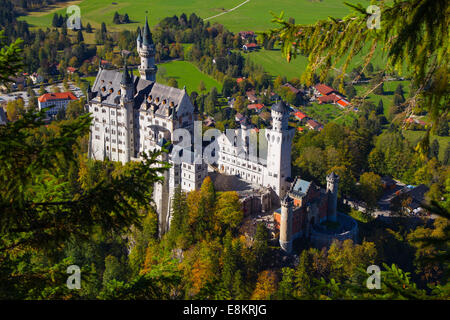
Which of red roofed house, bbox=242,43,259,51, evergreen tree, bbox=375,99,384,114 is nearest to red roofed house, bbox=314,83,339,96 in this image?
evergreen tree, bbox=375,99,384,114

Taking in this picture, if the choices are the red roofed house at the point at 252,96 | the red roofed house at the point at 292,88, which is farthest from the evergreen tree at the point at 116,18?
the red roofed house at the point at 292,88

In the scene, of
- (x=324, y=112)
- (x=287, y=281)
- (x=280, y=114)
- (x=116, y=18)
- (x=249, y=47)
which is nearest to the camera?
(x=287, y=281)

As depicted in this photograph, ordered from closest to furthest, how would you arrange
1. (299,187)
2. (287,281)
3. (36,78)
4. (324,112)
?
(287,281), (299,187), (324,112), (36,78)

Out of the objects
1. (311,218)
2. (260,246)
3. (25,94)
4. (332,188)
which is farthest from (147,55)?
(25,94)

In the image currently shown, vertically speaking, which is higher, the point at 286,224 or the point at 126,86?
the point at 126,86


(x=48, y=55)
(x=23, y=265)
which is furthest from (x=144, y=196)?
(x=48, y=55)

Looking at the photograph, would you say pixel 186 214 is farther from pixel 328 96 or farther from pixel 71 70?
pixel 71 70

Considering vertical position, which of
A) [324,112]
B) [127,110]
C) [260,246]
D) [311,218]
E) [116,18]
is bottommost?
[324,112]
